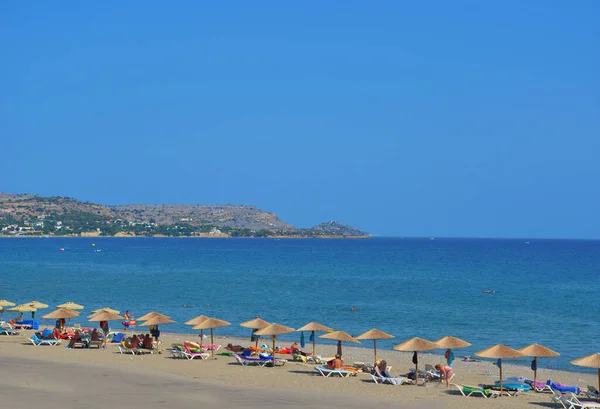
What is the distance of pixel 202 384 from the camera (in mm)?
21109

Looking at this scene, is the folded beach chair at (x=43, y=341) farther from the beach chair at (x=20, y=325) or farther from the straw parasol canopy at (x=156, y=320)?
the beach chair at (x=20, y=325)

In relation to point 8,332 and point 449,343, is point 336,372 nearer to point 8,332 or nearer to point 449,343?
point 449,343

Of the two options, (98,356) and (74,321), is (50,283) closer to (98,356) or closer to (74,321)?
(74,321)

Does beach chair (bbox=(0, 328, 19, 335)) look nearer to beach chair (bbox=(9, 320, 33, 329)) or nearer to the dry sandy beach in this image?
beach chair (bbox=(9, 320, 33, 329))

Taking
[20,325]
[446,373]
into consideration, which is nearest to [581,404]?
[446,373]

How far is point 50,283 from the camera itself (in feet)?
210

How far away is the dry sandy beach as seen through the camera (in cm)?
1861

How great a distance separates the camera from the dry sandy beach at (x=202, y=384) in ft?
61.1

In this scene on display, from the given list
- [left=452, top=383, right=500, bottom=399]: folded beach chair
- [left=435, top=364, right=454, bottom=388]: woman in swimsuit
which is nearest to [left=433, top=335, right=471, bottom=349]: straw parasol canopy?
[left=435, top=364, right=454, bottom=388]: woman in swimsuit

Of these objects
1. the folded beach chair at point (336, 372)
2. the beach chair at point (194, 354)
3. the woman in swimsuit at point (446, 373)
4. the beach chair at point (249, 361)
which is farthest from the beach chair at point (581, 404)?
the beach chair at point (194, 354)

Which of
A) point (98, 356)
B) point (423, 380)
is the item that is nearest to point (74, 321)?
point (98, 356)

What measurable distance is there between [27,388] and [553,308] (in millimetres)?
36359

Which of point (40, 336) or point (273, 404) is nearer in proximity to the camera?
point (273, 404)

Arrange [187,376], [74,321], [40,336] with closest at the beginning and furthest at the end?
[187,376], [40,336], [74,321]
